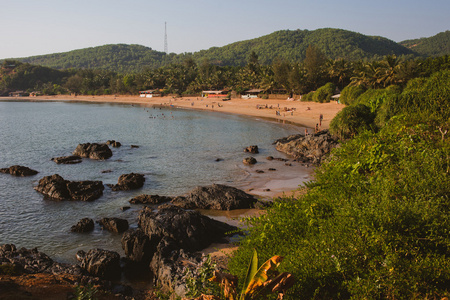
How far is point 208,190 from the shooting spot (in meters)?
22.0

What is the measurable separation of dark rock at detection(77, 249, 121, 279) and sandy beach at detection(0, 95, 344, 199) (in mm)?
11637

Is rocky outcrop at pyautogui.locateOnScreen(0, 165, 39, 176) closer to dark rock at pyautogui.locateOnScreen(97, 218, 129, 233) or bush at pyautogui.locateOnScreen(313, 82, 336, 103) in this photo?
dark rock at pyautogui.locateOnScreen(97, 218, 129, 233)

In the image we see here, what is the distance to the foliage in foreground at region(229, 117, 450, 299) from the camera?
21.5 ft

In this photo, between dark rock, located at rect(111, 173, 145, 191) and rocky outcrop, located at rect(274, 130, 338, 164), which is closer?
dark rock, located at rect(111, 173, 145, 191)

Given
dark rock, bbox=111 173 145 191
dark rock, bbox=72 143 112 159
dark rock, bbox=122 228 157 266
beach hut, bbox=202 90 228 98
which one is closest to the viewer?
dark rock, bbox=122 228 157 266

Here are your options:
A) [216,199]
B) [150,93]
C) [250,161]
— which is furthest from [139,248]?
[150,93]

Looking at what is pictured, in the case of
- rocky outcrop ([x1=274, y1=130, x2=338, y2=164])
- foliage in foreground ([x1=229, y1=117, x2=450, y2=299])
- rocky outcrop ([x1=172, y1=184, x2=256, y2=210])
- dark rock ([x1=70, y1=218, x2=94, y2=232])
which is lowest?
dark rock ([x1=70, y1=218, x2=94, y2=232])

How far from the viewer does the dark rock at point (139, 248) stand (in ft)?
48.9

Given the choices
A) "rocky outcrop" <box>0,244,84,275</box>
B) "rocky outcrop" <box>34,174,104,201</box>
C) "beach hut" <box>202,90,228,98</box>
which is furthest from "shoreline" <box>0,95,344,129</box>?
"rocky outcrop" <box>0,244,84,275</box>

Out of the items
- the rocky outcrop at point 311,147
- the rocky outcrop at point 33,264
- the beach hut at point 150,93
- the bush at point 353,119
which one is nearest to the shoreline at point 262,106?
the beach hut at point 150,93

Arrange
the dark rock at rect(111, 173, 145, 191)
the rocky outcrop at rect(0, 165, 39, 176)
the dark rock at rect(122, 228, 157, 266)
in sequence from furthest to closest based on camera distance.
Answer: the rocky outcrop at rect(0, 165, 39, 176), the dark rock at rect(111, 173, 145, 191), the dark rock at rect(122, 228, 157, 266)

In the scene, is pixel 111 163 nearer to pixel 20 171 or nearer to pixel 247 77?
pixel 20 171

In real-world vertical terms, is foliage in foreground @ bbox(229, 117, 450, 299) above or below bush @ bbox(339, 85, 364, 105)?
below

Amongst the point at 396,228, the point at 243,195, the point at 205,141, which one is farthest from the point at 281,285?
the point at 205,141
